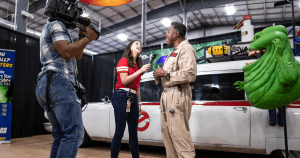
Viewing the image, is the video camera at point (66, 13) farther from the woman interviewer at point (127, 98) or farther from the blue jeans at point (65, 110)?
the woman interviewer at point (127, 98)

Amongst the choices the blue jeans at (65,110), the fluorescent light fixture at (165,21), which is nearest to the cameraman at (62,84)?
the blue jeans at (65,110)

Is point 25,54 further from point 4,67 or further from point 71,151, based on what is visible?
point 71,151

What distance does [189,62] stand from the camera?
5.59 ft

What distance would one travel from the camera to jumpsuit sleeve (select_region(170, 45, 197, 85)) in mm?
1659

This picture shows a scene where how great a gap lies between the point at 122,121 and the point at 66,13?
1095mm

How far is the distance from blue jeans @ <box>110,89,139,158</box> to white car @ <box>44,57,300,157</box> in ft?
3.04

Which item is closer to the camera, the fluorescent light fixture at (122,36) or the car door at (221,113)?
the car door at (221,113)

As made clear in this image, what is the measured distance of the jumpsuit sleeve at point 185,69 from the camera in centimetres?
166

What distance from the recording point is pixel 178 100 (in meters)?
1.69

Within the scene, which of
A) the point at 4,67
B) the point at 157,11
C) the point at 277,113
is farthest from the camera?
the point at 157,11

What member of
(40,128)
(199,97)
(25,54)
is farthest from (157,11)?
(199,97)

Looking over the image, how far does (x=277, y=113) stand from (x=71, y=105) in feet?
7.34

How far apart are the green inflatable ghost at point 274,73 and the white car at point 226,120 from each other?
0.98 m

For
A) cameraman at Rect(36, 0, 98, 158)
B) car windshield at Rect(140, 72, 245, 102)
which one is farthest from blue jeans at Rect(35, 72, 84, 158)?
car windshield at Rect(140, 72, 245, 102)
